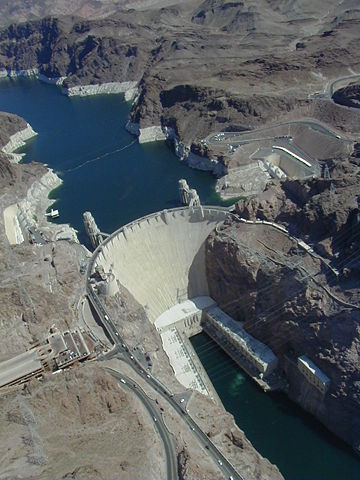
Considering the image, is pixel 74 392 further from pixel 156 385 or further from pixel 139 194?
pixel 139 194

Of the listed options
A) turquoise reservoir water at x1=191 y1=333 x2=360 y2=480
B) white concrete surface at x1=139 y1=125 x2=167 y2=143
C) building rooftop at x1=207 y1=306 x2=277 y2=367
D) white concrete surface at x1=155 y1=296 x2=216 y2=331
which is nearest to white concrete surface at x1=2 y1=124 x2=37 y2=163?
white concrete surface at x1=139 y1=125 x2=167 y2=143

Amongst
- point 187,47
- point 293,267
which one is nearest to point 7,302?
point 293,267

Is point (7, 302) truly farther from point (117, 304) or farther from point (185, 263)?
point (185, 263)

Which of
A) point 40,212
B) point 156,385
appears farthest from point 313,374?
point 40,212

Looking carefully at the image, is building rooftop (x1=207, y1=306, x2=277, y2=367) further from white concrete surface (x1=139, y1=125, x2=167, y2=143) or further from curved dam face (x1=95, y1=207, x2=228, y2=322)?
white concrete surface (x1=139, y1=125, x2=167, y2=143)

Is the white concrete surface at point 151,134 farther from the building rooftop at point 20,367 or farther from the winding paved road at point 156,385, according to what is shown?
the building rooftop at point 20,367

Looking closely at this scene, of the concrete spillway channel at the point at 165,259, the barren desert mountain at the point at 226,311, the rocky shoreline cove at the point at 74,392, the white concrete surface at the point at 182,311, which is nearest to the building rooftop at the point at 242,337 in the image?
the barren desert mountain at the point at 226,311
